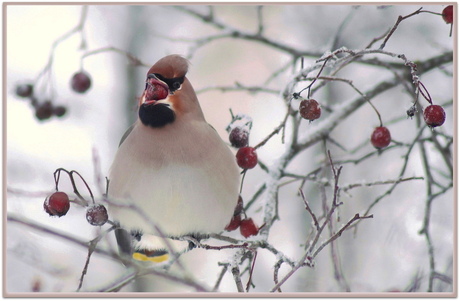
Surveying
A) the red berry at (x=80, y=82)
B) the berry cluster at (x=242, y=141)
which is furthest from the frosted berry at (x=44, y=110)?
the berry cluster at (x=242, y=141)

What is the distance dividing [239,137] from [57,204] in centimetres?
67

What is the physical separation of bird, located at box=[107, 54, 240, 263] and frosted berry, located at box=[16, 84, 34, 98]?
54 centimetres

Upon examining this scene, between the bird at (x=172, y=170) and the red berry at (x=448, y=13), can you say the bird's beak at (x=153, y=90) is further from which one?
the red berry at (x=448, y=13)

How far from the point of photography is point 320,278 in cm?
259

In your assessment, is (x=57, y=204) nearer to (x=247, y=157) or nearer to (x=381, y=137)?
(x=247, y=157)

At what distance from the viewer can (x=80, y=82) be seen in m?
2.49

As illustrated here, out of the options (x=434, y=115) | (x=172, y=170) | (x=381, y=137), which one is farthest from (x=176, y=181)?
(x=434, y=115)

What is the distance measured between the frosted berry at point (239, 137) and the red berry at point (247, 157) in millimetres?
23

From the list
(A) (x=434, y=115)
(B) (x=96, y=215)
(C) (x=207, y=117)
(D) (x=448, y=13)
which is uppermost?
(D) (x=448, y=13)

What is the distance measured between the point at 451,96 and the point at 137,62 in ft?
4.14

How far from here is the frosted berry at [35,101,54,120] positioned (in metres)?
2.57

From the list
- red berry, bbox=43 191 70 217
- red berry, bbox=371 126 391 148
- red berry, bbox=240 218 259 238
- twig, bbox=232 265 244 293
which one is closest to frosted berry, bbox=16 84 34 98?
red berry, bbox=43 191 70 217

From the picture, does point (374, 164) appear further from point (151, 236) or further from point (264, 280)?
point (151, 236)

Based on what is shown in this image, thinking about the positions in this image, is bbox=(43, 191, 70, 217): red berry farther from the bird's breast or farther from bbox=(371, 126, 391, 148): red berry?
bbox=(371, 126, 391, 148): red berry
